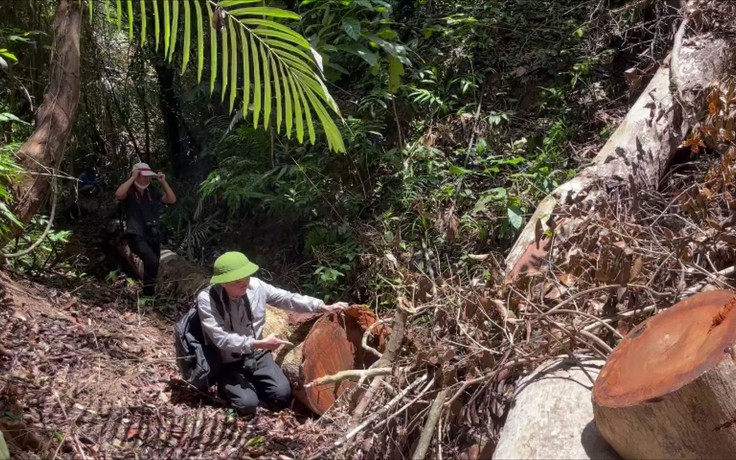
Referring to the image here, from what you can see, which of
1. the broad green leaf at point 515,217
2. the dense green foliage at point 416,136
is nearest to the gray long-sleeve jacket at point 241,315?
the dense green foliage at point 416,136

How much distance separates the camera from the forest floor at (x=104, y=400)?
4.42 m

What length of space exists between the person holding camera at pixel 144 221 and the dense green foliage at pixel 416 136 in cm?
70

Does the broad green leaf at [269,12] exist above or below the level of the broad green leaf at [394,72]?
above

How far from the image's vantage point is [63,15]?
634 cm

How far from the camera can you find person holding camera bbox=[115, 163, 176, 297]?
787 cm

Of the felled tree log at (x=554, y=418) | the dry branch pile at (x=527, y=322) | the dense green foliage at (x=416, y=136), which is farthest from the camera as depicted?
the dense green foliage at (x=416, y=136)

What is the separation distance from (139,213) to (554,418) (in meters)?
5.92

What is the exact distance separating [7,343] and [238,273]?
2.06 m

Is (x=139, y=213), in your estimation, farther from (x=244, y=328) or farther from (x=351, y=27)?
(x=244, y=328)

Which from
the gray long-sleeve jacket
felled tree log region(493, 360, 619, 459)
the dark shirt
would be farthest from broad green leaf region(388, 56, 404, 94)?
felled tree log region(493, 360, 619, 459)

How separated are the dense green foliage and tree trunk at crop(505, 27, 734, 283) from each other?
511 millimetres

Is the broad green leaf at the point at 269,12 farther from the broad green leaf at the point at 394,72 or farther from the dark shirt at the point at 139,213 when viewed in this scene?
the dark shirt at the point at 139,213

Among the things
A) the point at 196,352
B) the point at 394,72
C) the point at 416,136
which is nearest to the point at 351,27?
the point at 394,72

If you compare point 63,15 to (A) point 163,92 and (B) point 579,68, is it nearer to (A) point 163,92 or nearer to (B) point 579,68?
(A) point 163,92
